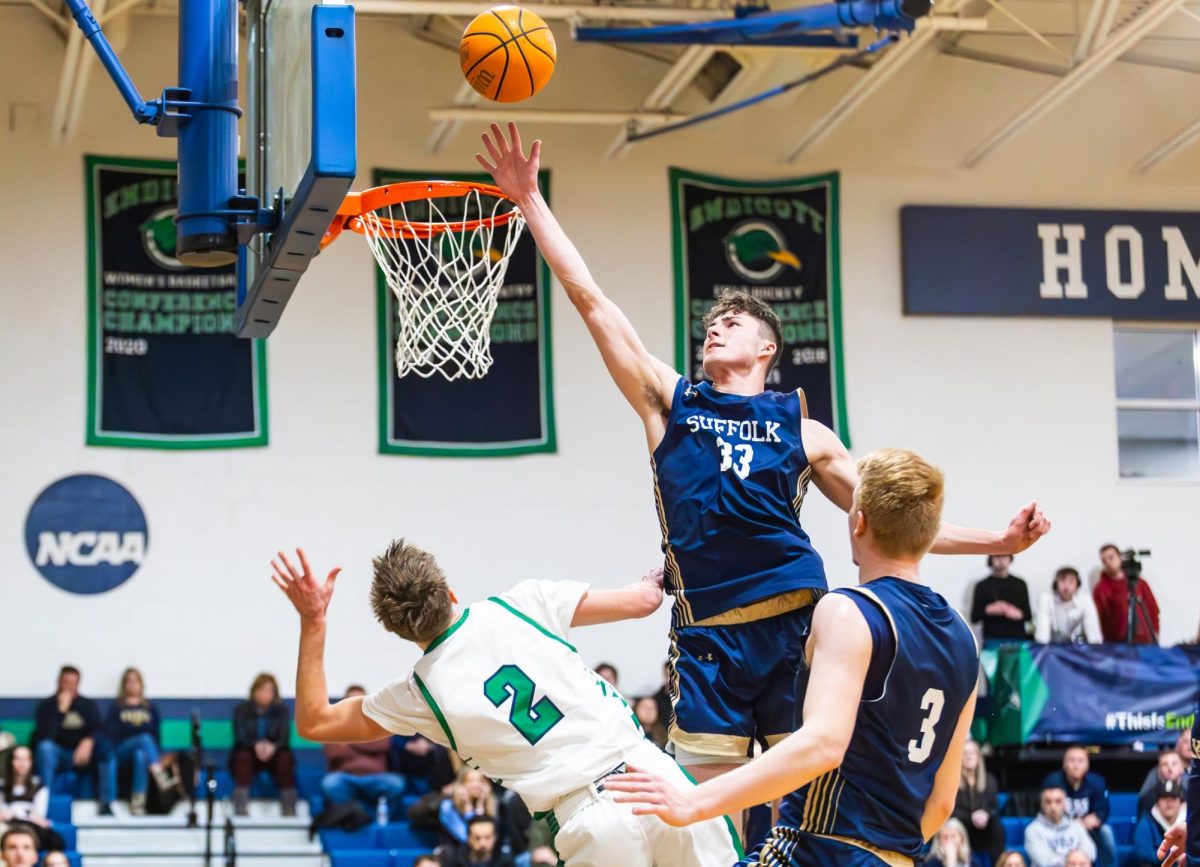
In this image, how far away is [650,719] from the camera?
50.3 feet

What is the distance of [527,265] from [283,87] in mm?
11602

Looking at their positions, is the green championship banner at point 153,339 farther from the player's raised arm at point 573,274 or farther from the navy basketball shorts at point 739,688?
the navy basketball shorts at point 739,688

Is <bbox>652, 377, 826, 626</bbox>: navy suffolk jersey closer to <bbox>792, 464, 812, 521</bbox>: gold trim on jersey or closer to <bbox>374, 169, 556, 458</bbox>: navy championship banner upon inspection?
<bbox>792, 464, 812, 521</bbox>: gold trim on jersey

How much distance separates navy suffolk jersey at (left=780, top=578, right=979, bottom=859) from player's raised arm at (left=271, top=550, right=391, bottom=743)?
1.70 metres

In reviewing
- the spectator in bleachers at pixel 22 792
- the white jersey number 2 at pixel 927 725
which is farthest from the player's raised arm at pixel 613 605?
the spectator in bleachers at pixel 22 792

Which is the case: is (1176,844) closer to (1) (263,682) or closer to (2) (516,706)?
(2) (516,706)

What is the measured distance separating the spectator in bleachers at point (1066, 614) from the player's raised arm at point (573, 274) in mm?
12905

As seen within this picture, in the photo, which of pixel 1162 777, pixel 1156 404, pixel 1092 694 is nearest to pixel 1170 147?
pixel 1156 404

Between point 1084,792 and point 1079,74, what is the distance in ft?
23.1

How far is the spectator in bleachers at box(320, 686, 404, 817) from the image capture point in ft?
48.8

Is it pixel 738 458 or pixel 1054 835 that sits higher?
pixel 738 458

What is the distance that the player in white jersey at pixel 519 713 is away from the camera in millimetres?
4773

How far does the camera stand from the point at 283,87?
584 cm

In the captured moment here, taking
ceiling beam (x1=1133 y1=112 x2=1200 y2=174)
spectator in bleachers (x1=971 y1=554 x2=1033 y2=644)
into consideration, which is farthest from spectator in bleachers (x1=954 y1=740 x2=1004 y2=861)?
ceiling beam (x1=1133 y1=112 x2=1200 y2=174)
